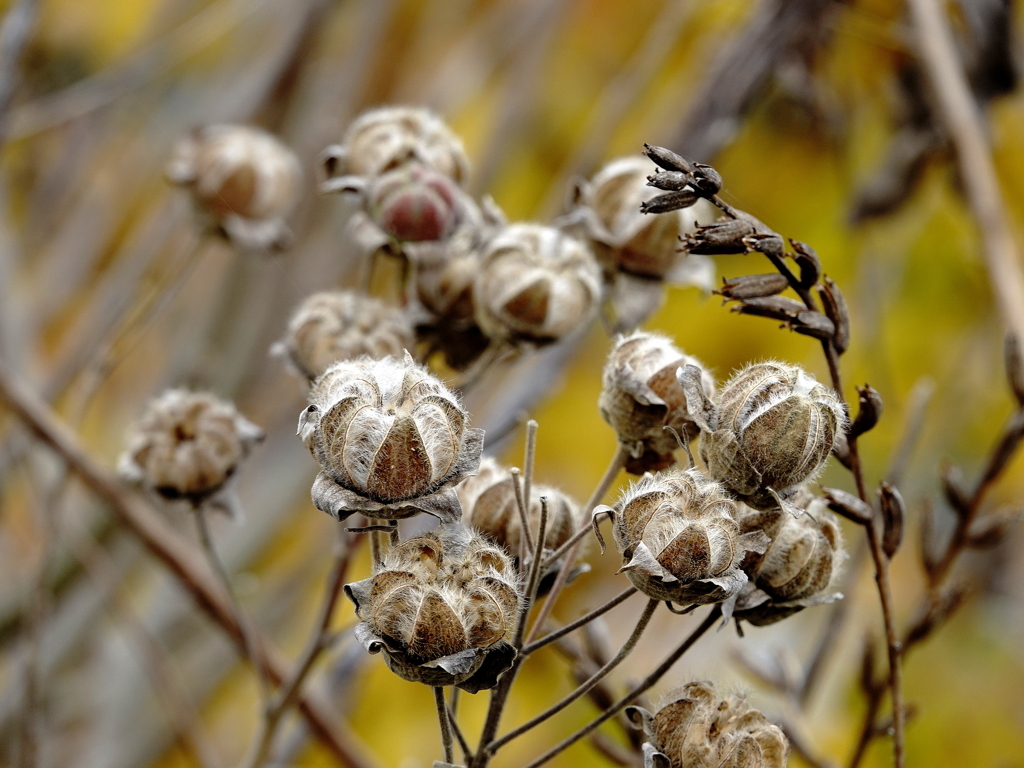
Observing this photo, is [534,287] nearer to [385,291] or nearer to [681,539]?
[681,539]

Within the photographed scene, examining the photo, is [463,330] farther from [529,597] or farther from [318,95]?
[318,95]

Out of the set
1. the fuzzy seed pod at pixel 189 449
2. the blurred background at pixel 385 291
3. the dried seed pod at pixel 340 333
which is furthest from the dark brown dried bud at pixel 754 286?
the blurred background at pixel 385 291

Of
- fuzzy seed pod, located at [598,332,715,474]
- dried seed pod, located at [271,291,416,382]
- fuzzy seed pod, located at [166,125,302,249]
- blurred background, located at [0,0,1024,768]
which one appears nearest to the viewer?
fuzzy seed pod, located at [598,332,715,474]

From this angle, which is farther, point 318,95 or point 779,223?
point 779,223

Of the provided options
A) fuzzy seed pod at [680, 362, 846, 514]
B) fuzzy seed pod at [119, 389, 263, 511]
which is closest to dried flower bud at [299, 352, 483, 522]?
fuzzy seed pod at [680, 362, 846, 514]

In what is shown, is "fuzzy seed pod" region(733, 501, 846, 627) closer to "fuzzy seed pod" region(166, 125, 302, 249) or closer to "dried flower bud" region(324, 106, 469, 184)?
"dried flower bud" region(324, 106, 469, 184)

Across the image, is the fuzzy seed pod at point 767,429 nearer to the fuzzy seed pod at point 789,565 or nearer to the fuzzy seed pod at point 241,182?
the fuzzy seed pod at point 789,565

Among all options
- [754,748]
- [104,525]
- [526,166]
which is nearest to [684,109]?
[526,166]
